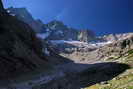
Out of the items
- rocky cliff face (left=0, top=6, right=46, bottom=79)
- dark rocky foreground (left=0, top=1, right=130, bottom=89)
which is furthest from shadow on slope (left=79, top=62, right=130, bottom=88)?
rocky cliff face (left=0, top=6, right=46, bottom=79)

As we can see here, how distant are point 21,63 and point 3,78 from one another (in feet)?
66.3

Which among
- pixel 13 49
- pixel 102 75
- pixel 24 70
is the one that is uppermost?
pixel 13 49

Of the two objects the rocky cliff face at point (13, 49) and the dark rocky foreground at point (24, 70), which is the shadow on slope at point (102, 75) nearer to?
the dark rocky foreground at point (24, 70)

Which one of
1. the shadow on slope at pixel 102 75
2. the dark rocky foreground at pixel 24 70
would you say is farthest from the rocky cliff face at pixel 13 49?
the shadow on slope at pixel 102 75

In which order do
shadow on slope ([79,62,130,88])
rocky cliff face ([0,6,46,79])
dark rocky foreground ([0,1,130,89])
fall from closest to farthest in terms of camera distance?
shadow on slope ([79,62,130,88]) → dark rocky foreground ([0,1,130,89]) → rocky cliff face ([0,6,46,79])

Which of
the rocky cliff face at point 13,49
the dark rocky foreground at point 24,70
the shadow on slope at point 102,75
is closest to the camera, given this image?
the shadow on slope at point 102,75

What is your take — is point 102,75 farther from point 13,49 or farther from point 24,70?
point 13,49

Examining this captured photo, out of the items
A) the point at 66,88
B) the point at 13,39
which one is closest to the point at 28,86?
the point at 66,88

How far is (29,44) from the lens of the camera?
462 feet

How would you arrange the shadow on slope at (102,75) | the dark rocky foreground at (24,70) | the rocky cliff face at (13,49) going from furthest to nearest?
1. the rocky cliff face at (13,49)
2. the dark rocky foreground at (24,70)
3. the shadow on slope at (102,75)

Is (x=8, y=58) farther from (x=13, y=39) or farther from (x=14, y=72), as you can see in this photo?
(x=13, y=39)

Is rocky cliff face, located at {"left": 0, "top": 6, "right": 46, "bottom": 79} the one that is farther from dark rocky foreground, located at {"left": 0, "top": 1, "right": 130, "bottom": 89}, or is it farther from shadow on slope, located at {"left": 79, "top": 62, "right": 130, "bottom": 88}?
shadow on slope, located at {"left": 79, "top": 62, "right": 130, "bottom": 88}

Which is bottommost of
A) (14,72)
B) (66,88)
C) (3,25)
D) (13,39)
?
(66,88)

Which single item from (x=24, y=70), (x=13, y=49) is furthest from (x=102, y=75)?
(x=13, y=49)
